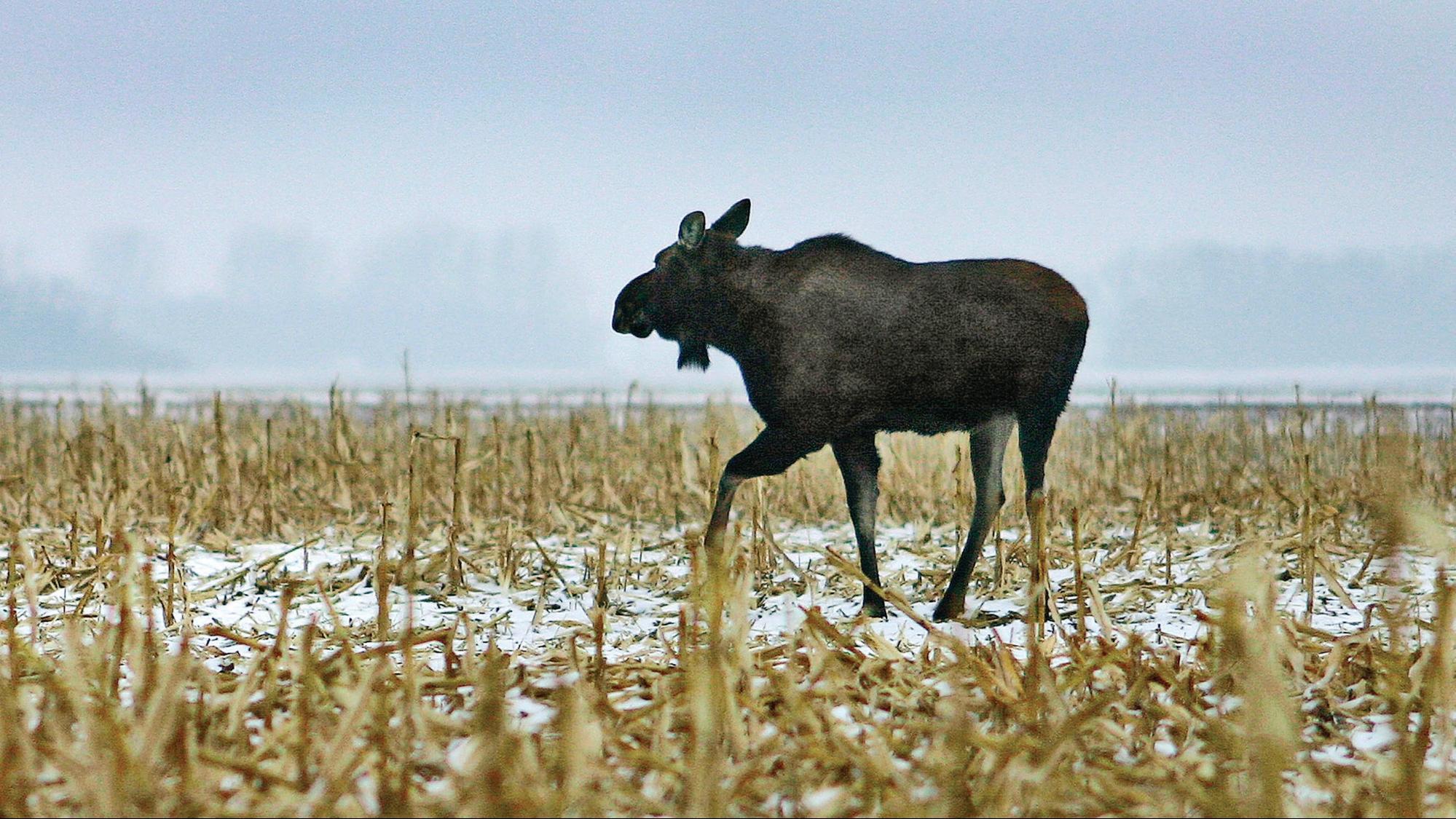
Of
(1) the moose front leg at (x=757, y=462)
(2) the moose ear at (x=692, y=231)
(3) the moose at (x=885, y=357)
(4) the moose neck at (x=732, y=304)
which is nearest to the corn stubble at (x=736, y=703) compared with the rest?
(1) the moose front leg at (x=757, y=462)

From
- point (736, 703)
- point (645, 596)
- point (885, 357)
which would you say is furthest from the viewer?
point (645, 596)

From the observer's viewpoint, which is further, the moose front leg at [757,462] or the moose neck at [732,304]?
the moose neck at [732,304]

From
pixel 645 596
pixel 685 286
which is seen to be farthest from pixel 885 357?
pixel 645 596

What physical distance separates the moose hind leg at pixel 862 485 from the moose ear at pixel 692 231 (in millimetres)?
905

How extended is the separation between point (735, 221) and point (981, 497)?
1369 mm

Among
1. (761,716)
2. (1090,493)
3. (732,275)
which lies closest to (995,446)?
(732,275)

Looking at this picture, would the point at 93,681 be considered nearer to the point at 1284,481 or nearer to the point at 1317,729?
the point at 1317,729

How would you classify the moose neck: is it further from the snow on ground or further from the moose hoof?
the moose hoof

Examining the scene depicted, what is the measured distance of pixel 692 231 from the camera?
14.0 feet

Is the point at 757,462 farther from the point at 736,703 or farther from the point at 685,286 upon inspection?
the point at 736,703

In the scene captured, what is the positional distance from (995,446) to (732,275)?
1.12 m

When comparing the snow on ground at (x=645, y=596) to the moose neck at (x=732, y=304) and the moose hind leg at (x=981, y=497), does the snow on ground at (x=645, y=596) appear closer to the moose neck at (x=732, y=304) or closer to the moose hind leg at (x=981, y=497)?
the moose hind leg at (x=981, y=497)

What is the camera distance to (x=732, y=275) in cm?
421

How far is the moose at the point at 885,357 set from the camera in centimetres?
390
